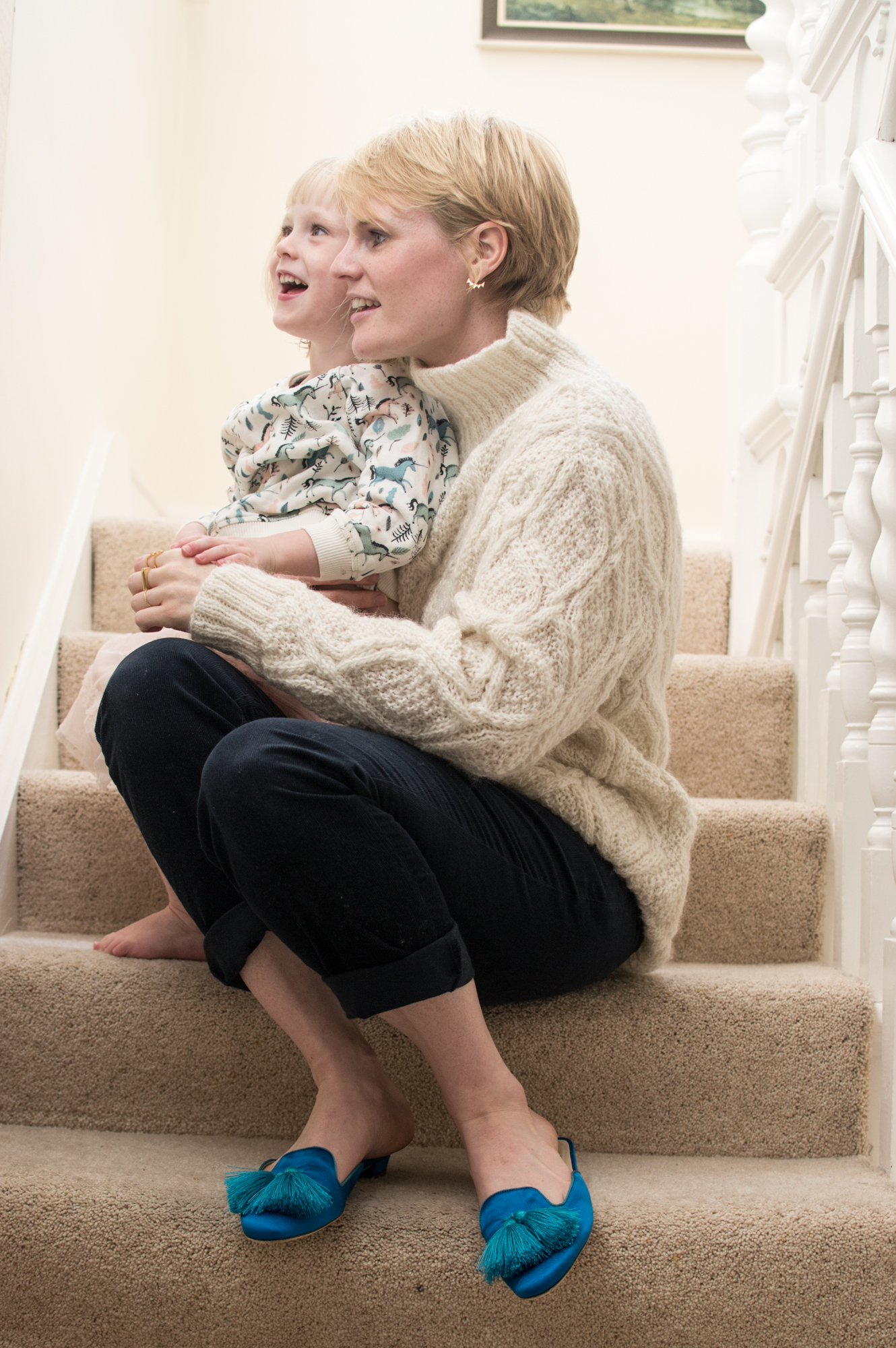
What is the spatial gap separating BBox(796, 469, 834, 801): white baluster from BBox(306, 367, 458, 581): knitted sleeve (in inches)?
24.2

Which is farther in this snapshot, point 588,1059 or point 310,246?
point 310,246

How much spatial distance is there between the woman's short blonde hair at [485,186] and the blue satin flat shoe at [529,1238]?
0.86m

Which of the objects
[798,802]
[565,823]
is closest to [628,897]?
[565,823]

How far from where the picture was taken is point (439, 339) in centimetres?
112

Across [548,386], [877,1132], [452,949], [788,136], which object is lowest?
[877,1132]

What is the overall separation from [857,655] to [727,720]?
1.02ft

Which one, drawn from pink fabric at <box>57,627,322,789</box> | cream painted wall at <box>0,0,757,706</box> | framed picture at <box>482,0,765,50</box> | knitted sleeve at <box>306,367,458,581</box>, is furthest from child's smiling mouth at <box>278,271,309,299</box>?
framed picture at <box>482,0,765,50</box>

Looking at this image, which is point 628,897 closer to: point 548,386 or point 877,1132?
point 877,1132

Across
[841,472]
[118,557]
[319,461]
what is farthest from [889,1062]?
[118,557]

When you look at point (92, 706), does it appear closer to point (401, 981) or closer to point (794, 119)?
point (401, 981)

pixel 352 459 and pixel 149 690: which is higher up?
pixel 352 459

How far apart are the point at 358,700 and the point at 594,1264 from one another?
48 centimetres

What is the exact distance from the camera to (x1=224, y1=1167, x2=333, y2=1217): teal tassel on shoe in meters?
0.79

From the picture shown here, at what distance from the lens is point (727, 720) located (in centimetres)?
153
